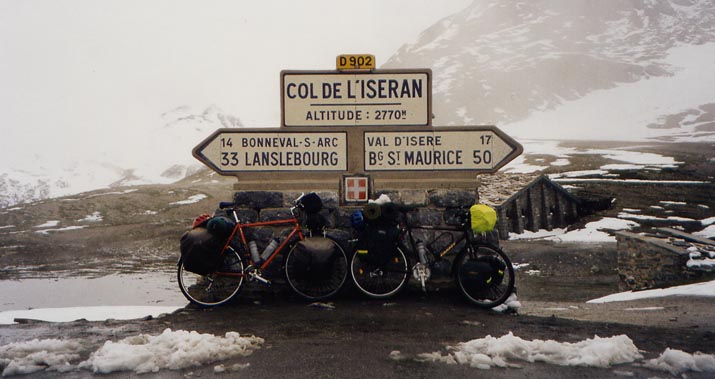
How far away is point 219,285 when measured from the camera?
21.4 feet

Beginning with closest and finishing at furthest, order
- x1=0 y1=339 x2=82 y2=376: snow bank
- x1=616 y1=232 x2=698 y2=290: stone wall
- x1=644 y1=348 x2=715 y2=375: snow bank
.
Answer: x1=644 y1=348 x2=715 y2=375: snow bank → x1=0 y1=339 x2=82 y2=376: snow bank → x1=616 y1=232 x2=698 y2=290: stone wall

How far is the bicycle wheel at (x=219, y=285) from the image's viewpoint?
6.23 metres

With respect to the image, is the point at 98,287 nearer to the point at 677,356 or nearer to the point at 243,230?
the point at 243,230

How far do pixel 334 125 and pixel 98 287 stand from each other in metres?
10.9

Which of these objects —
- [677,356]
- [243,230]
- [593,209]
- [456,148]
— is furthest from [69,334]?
[593,209]

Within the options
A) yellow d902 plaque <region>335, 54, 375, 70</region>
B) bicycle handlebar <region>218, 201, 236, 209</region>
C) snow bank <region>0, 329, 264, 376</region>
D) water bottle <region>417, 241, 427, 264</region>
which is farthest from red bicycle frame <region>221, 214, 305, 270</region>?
yellow d902 plaque <region>335, 54, 375, 70</region>

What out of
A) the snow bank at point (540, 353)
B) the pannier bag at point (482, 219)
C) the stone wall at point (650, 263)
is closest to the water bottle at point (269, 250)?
the pannier bag at point (482, 219)

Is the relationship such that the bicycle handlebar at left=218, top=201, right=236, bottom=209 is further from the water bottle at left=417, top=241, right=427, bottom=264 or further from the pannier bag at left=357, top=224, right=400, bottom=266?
the water bottle at left=417, top=241, right=427, bottom=264

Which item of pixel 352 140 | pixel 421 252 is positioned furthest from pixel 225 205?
pixel 421 252

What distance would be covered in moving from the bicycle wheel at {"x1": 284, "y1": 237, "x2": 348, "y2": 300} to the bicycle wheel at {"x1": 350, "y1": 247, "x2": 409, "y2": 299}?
0.50ft

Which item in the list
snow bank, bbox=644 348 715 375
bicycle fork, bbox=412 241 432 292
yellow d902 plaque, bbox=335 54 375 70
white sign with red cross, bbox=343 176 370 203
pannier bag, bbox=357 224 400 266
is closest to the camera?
snow bank, bbox=644 348 715 375

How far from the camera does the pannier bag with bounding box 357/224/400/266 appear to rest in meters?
6.20

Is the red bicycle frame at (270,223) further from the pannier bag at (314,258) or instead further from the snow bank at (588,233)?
the snow bank at (588,233)

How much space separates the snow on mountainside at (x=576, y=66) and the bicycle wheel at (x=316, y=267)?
8476cm
